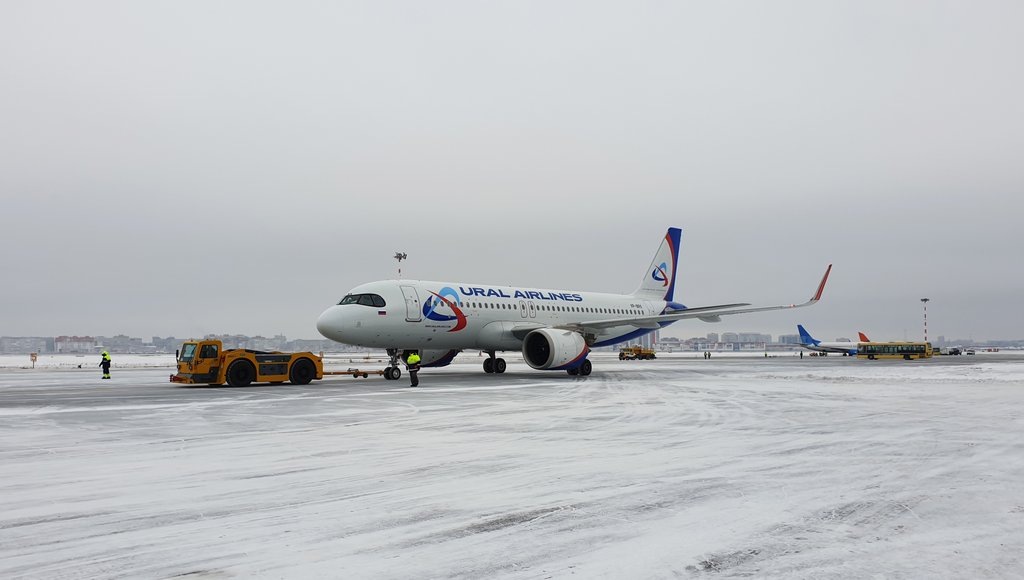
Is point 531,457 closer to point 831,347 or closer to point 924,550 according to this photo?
point 924,550

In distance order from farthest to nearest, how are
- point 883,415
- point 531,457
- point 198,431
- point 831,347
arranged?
point 831,347, point 883,415, point 198,431, point 531,457

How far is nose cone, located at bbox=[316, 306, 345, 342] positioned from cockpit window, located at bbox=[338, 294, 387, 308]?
2.74ft

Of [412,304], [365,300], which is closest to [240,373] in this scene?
[365,300]

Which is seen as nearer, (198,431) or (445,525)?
(445,525)

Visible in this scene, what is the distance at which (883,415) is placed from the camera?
13664 millimetres

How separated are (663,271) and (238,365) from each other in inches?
1064

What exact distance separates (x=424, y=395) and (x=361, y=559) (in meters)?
14.7

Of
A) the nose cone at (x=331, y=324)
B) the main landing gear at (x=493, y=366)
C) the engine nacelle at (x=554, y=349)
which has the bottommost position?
the main landing gear at (x=493, y=366)

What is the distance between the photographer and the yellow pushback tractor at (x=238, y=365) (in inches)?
925

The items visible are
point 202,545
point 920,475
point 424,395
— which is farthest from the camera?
point 424,395

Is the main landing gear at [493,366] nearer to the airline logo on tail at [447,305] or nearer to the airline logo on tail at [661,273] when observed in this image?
the airline logo on tail at [447,305]

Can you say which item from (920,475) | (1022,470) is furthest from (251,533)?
(1022,470)

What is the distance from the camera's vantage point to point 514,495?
6594mm

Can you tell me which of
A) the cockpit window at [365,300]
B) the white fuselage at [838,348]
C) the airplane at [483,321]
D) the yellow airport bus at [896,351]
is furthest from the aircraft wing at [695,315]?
the white fuselage at [838,348]
